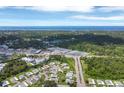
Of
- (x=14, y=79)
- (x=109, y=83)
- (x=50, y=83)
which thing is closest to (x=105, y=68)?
(x=109, y=83)

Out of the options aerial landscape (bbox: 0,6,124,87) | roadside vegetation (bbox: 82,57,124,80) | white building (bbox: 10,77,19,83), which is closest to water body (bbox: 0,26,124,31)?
aerial landscape (bbox: 0,6,124,87)

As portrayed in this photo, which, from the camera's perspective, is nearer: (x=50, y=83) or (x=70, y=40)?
(x=50, y=83)

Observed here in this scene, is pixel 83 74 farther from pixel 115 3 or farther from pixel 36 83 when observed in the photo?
pixel 115 3

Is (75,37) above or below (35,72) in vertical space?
above

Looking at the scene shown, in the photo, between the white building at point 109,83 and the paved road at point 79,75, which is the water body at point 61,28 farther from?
the white building at point 109,83

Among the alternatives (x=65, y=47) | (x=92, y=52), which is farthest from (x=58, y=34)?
(x=92, y=52)

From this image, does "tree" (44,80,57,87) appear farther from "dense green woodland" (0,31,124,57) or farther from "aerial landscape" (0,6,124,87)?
"dense green woodland" (0,31,124,57)

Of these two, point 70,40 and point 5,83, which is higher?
point 70,40

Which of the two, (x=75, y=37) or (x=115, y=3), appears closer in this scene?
(x=115, y=3)

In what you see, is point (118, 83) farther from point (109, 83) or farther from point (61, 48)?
point (61, 48)
